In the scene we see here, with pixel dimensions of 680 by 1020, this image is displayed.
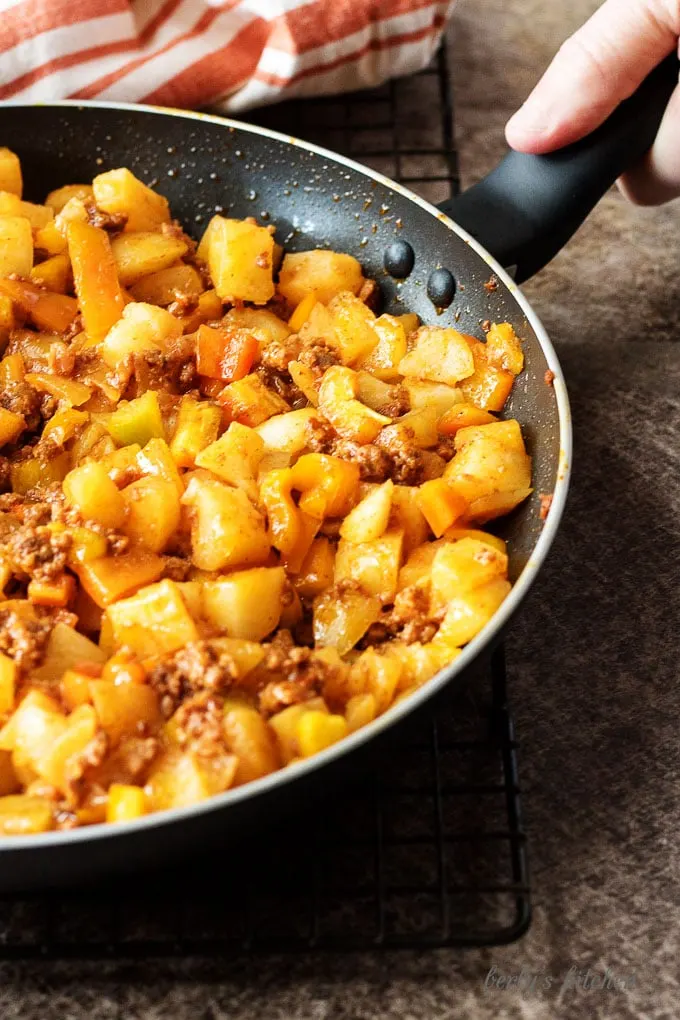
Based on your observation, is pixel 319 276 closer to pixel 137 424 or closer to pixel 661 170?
pixel 137 424

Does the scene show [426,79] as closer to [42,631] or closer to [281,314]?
[281,314]

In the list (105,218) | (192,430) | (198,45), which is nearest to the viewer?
(192,430)

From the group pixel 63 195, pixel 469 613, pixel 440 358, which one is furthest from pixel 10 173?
pixel 469 613

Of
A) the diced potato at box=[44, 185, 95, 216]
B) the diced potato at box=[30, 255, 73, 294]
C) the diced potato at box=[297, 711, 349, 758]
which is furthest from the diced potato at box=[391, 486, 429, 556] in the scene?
the diced potato at box=[44, 185, 95, 216]

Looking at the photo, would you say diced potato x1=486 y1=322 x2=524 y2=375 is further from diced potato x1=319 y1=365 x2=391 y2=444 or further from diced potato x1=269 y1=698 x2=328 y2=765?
diced potato x1=269 y1=698 x2=328 y2=765

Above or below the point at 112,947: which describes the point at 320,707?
above

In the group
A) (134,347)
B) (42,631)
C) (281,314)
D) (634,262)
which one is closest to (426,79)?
(634,262)
